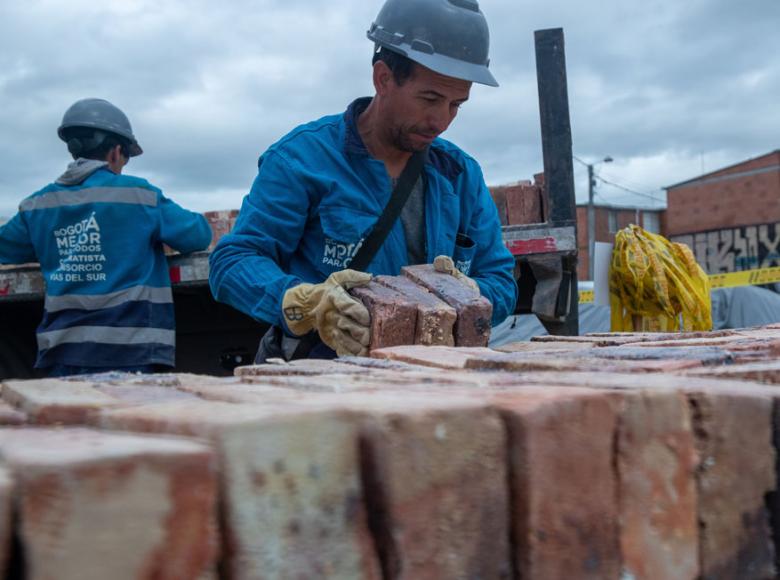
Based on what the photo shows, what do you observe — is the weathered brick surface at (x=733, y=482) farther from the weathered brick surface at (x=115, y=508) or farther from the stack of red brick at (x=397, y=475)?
the weathered brick surface at (x=115, y=508)

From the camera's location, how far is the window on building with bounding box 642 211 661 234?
34309 mm

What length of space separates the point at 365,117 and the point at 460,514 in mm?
2178

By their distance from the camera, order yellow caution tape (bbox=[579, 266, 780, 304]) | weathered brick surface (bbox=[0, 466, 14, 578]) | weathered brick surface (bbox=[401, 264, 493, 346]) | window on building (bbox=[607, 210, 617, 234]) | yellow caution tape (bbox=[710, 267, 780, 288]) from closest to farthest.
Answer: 1. weathered brick surface (bbox=[0, 466, 14, 578])
2. weathered brick surface (bbox=[401, 264, 493, 346])
3. yellow caution tape (bbox=[579, 266, 780, 304])
4. yellow caution tape (bbox=[710, 267, 780, 288])
5. window on building (bbox=[607, 210, 617, 234])

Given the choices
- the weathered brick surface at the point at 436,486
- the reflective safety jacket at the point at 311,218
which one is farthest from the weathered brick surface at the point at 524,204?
the weathered brick surface at the point at 436,486

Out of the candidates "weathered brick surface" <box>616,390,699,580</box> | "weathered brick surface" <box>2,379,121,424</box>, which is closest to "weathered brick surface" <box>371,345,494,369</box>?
"weathered brick surface" <box>616,390,699,580</box>

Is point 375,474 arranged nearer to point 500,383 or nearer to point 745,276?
point 500,383

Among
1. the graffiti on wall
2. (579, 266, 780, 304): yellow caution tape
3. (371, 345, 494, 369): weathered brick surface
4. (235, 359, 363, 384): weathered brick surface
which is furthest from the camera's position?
the graffiti on wall

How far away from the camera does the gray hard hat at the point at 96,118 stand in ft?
13.4

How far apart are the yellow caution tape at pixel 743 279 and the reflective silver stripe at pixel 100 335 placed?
781 cm

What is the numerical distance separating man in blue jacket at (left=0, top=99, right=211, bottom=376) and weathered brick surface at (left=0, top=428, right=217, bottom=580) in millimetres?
2942

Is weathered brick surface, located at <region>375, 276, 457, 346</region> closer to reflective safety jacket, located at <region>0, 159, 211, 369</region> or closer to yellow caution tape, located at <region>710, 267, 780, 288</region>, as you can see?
reflective safety jacket, located at <region>0, 159, 211, 369</region>

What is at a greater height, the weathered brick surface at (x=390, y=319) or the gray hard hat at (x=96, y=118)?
the gray hard hat at (x=96, y=118)

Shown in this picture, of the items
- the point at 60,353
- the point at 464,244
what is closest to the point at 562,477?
the point at 464,244

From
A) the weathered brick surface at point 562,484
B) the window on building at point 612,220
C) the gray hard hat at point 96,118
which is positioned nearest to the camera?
the weathered brick surface at point 562,484
